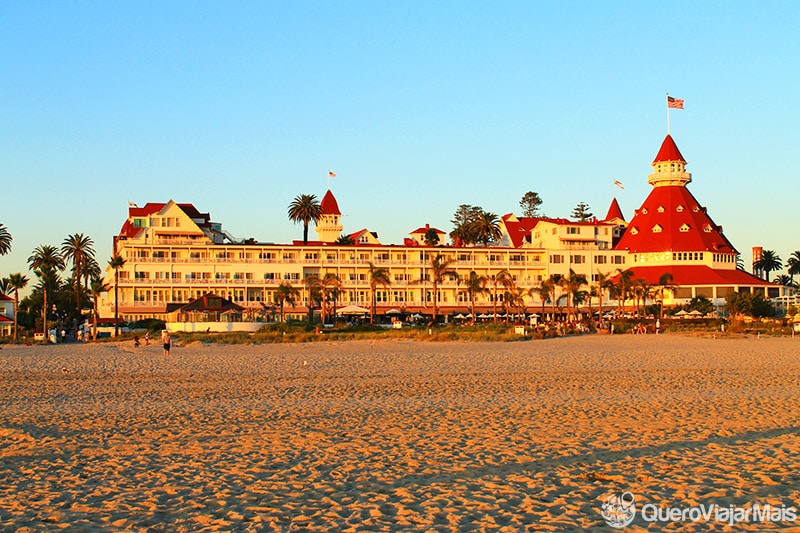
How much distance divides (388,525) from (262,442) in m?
5.27

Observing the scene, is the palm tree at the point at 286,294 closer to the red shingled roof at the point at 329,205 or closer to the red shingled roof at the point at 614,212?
the red shingled roof at the point at 329,205

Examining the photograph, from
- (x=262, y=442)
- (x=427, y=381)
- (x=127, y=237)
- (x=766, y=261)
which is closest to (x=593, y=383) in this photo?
(x=427, y=381)

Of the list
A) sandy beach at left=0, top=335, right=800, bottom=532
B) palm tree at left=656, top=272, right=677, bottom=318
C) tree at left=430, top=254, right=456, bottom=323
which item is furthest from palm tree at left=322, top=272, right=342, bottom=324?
sandy beach at left=0, top=335, right=800, bottom=532

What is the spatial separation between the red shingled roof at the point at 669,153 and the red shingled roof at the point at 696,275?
1453 centimetres

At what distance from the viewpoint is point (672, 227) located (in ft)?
286

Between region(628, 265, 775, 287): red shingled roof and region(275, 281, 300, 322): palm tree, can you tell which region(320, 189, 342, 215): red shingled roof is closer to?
region(275, 281, 300, 322): palm tree

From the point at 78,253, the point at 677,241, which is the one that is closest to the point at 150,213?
the point at 78,253

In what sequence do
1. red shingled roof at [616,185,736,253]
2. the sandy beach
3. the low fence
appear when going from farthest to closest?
red shingled roof at [616,185,736,253], the low fence, the sandy beach

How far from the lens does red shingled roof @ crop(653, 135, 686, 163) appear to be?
302 feet

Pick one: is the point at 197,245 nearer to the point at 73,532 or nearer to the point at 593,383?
the point at 593,383

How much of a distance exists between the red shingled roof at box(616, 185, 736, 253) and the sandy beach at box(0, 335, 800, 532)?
63.4 meters

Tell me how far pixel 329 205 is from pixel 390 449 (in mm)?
90267

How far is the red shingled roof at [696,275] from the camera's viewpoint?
263 ft

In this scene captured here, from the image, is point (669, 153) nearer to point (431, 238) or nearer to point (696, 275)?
point (696, 275)
